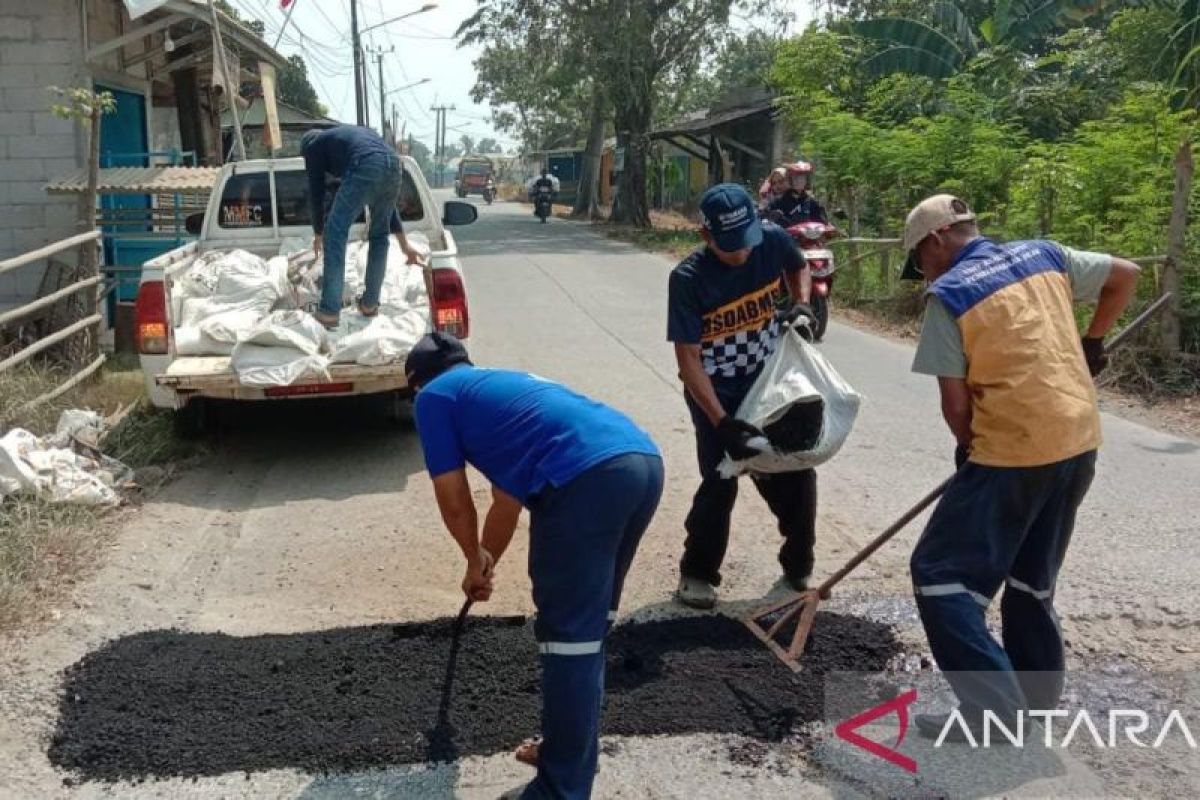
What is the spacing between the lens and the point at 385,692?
12.5ft

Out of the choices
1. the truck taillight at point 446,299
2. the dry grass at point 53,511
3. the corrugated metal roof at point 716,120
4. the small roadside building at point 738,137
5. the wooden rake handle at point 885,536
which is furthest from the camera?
the small roadside building at point 738,137

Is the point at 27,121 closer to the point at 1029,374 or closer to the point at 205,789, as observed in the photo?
the point at 205,789

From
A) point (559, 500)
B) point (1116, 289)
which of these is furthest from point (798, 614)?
point (559, 500)

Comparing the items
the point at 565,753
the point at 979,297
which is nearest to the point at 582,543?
the point at 565,753

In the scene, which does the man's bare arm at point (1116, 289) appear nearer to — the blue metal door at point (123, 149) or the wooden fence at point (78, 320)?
the wooden fence at point (78, 320)

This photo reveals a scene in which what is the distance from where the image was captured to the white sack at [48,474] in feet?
17.8

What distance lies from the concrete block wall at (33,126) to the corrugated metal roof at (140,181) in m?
0.33

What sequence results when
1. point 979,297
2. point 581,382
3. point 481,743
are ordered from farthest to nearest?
1. point 581,382
2. point 481,743
3. point 979,297

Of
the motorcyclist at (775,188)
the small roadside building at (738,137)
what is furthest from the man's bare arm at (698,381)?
the small roadside building at (738,137)

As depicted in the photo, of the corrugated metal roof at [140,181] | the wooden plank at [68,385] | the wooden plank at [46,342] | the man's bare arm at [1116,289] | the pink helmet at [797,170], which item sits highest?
the pink helmet at [797,170]

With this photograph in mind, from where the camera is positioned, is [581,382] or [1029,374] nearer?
[1029,374]

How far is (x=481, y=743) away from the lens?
3537 millimetres

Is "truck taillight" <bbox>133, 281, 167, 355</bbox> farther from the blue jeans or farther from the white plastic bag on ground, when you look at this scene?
the white plastic bag on ground

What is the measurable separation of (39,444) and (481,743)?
142 inches
